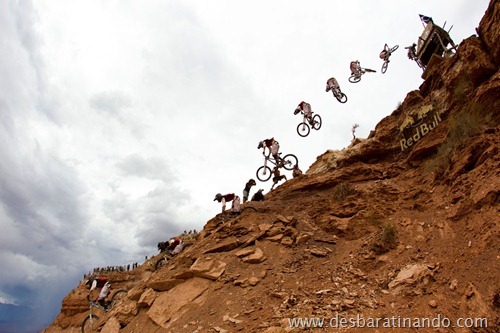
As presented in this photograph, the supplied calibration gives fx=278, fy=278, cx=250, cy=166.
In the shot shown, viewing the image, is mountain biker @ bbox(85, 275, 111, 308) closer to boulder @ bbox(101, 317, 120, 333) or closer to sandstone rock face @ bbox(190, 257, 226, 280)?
boulder @ bbox(101, 317, 120, 333)

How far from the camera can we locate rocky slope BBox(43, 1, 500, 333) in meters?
7.57

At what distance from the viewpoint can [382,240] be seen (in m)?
10.4

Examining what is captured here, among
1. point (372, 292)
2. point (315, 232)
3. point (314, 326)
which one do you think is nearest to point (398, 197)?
point (315, 232)

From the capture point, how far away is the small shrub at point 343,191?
15.0 m

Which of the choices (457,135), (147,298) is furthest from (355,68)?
(147,298)

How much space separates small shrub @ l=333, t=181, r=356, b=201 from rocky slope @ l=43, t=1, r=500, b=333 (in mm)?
63

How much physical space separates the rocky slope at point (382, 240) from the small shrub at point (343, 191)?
0.21ft

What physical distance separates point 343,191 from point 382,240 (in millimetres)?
5022

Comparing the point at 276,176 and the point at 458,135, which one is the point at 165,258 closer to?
the point at 276,176

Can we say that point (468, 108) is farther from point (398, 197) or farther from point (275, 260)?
point (275, 260)

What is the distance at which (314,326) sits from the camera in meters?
Result: 7.13

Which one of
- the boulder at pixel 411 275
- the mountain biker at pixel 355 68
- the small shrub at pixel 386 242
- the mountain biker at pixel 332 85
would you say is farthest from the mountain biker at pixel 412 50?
the boulder at pixel 411 275

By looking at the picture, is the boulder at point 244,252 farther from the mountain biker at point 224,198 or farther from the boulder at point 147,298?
the mountain biker at point 224,198

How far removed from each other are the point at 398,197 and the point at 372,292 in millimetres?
6485
